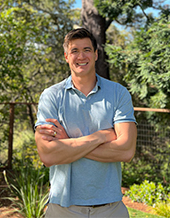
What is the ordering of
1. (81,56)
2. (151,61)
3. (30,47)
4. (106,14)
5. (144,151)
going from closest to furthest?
(81,56) → (151,61) → (106,14) → (144,151) → (30,47)

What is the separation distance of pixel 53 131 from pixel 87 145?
245mm

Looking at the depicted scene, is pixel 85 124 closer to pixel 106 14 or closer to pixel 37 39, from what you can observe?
pixel 106 14

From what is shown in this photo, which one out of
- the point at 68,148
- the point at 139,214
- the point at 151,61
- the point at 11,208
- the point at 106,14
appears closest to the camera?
the point at 68,148

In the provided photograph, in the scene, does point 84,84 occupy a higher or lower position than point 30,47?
lower

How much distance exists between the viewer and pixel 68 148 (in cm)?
163

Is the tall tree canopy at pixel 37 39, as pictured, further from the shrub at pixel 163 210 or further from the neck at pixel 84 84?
the neck at pixel 84 84

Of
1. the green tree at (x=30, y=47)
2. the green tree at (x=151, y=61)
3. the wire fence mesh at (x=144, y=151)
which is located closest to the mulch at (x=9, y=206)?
the wire fence mesh at (x=144, y=151)

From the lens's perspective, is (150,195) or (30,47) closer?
(150,195)

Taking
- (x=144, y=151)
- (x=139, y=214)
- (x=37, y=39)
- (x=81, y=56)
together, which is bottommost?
(x=139, y=214)

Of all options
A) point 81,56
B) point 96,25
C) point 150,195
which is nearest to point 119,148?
point 81,56

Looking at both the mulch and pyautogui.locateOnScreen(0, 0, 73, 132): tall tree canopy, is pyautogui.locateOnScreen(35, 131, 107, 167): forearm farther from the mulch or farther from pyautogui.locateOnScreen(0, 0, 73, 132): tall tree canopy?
pyautogui.locateOnScreen(0, 0, 73, 132): tall tree canopy

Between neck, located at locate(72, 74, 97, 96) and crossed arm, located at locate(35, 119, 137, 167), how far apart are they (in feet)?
0.93

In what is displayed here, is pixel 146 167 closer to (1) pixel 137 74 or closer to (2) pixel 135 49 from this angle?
(1) pixel 137 74

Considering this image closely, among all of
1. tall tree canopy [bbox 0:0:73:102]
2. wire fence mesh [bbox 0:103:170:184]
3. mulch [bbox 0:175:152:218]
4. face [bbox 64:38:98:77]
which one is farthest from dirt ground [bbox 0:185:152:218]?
tall tree canopy [bbox 0:0:73:102]
